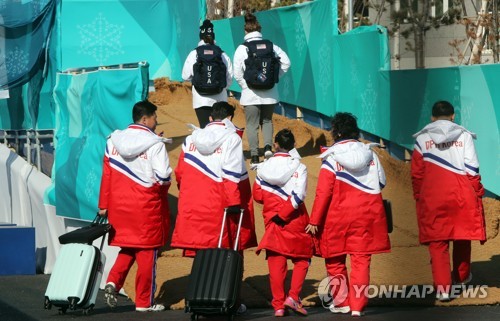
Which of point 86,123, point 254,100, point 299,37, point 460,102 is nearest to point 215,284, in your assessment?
point 86,123

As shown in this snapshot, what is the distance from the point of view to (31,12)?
1564 cm

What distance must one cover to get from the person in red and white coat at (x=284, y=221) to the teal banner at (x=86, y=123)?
5.91 feet

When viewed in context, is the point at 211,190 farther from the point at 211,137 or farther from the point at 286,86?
the point at 286,86

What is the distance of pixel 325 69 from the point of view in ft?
60.4

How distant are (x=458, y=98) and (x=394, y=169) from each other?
1.87m

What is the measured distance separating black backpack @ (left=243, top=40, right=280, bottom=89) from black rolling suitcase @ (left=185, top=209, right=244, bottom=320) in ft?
18.2

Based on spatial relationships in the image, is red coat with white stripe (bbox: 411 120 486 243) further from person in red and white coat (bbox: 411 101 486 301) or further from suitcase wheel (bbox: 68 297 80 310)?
suitcase wheel (bbox: 68 297 80 310)

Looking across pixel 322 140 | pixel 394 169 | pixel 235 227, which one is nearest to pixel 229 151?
pixel 235 227

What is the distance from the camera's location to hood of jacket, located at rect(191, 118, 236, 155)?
1050 cm

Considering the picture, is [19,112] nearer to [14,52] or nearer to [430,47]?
[14,52]

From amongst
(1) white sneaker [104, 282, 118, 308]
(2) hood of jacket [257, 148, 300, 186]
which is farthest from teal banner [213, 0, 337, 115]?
(1) white sneaker [104, 282, 118, 308]

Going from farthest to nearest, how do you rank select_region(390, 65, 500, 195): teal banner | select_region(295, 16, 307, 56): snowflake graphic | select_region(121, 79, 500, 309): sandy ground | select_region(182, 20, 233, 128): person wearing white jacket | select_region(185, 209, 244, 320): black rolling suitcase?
select_region(295, 16, 307, 56): snowflake graphic → select_region(182, 20, 233, 128): person wearing white jacket → select_region(390, 65, 500, 195): teal banner → select_region(121, 79, 500, 309): sandy ground → select_region(185, 209, 244, 320): black rolling suitcase

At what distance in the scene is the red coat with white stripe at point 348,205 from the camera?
1014 centimetres

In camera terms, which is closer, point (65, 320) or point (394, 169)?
point (65, 320)
